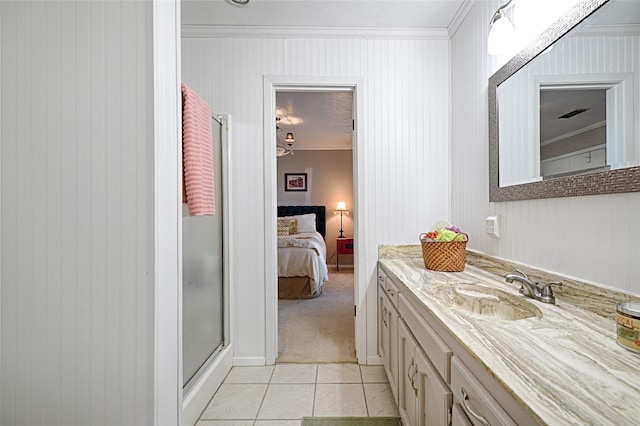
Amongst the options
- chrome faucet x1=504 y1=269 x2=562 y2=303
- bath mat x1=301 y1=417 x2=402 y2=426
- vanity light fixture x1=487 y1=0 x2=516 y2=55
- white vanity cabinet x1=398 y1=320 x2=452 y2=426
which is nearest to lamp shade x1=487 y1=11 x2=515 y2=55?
vanity light fixture x1=487 y1=0 x2=516 y2=55

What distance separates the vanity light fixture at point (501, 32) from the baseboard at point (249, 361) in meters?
2.47

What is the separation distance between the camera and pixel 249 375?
225 centimetres

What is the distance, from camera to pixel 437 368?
1.05 metres

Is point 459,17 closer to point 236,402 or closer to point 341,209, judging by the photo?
point 236,402

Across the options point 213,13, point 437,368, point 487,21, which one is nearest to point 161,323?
point 437,368

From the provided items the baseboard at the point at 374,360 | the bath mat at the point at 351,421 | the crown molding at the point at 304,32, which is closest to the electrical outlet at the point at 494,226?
the bath mat at the point at 351,421

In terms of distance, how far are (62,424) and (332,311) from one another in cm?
280

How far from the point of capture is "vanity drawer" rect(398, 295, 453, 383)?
97 centimetres

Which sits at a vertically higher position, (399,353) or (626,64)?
(626,64)

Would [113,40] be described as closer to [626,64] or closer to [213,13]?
[213,13]

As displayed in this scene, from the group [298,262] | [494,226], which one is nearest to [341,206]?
[298,262]

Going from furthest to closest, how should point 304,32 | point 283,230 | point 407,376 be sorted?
point 283,230 < point 304,32 < point 407,376

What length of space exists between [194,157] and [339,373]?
5.71 ft

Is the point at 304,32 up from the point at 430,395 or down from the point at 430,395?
up
